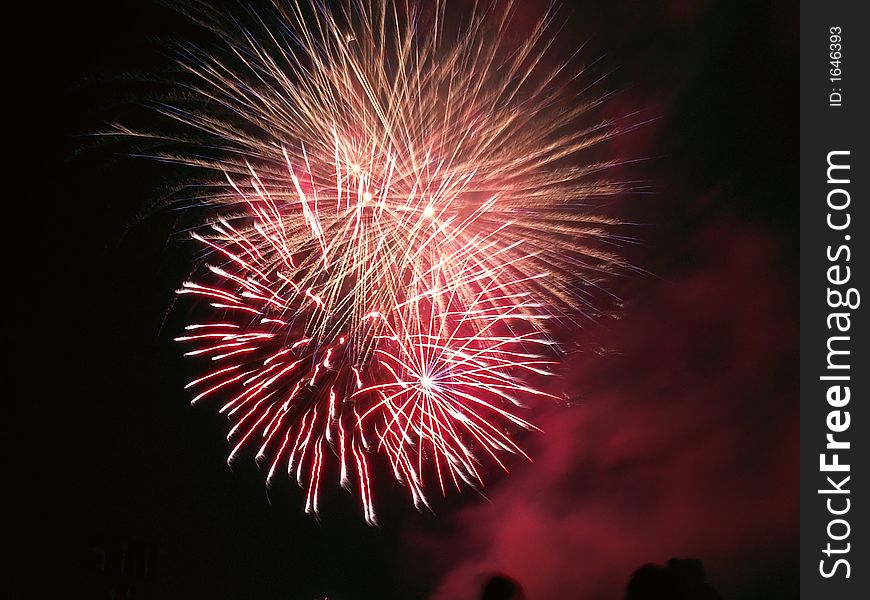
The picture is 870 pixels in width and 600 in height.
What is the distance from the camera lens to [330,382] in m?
4.50

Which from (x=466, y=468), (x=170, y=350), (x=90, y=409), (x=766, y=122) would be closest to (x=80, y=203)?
(x=170, y=350)

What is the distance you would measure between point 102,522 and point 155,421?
951 mm

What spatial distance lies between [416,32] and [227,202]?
175 cm

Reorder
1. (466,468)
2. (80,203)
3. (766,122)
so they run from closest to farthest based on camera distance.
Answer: (766,122) → (466,468) → (80,203)

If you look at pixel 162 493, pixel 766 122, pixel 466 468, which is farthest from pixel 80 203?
pixel 766 122

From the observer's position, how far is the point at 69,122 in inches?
203

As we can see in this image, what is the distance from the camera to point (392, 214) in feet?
13.1

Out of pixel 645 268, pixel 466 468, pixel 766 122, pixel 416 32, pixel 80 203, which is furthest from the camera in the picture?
pixel 80 203

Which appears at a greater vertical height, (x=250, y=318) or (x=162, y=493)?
(x=250, y=318)

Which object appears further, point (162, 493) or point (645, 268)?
point (162, 493)

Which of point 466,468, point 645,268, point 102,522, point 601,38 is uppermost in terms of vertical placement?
point 601,38

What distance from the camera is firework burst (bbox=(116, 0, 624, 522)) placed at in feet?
13.0

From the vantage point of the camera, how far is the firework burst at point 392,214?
3.96 m

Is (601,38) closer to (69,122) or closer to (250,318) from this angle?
(250,318)
